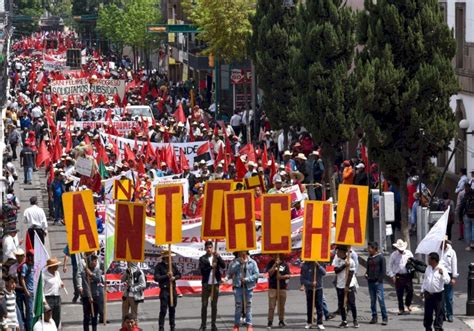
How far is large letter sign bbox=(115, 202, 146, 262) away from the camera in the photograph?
79.5ft

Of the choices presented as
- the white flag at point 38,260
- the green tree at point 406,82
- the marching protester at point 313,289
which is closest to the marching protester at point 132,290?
the marching protester at point 313,289

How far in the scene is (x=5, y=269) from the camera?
2264 cm

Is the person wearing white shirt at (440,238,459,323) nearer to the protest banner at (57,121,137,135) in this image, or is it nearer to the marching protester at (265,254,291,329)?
the marching protester at (265,254,291,329)

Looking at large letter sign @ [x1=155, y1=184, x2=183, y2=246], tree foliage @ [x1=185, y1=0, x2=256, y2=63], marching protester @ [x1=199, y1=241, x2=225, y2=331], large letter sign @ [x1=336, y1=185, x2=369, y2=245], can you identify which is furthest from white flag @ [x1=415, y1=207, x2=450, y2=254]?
tree foliage @ [x1=185, y1=0, x2=256, y2=63]

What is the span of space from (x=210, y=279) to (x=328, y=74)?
47.3 feet

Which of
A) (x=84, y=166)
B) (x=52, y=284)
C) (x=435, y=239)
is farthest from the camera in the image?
(x=84, y=166)

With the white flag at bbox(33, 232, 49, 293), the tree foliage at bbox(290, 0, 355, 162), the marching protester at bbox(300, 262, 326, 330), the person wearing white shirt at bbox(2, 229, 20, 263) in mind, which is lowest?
the marching protester at bbox(300, 262, 326, 330)

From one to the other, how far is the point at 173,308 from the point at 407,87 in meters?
7.60

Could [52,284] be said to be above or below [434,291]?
above

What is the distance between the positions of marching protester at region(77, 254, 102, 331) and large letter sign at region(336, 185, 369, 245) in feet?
11.9

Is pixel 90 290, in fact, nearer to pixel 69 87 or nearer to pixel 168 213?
pixel 168 213

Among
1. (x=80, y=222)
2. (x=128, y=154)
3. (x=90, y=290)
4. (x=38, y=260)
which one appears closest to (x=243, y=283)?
(x=90, y=290)

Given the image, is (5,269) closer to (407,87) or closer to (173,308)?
(173,308)

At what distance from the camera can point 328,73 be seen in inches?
1503
